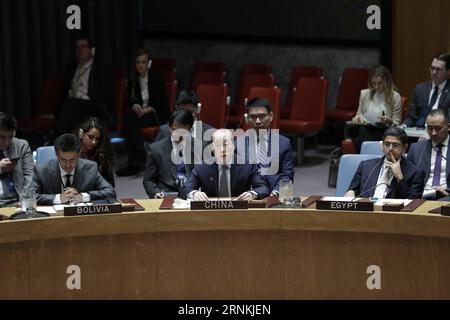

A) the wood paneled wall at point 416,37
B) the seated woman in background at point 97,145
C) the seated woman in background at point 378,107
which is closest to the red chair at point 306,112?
the wood paneled wall at point 416,37

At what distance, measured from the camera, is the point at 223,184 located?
6.45 metres

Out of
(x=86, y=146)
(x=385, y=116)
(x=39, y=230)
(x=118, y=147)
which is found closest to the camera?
(x=39, y=230)

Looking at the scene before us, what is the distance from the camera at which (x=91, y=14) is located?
12.1 meters

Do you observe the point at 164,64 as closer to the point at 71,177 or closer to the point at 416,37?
the point at 416,37

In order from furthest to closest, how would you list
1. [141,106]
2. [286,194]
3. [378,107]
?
[141,106], [378,107], [286,194]

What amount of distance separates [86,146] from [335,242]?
1900 mm

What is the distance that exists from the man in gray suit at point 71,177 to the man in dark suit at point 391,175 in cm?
149

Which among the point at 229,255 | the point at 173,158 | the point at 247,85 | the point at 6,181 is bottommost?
the point at 229,255

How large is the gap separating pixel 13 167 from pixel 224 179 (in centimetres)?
146

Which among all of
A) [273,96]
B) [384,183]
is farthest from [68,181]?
[273,96]

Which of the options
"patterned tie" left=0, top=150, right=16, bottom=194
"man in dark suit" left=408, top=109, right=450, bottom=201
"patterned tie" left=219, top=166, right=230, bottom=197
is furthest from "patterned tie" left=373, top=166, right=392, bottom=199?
"patterned tie" left=0, top=150, right=16, bottom=194

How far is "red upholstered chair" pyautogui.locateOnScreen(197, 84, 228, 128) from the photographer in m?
10.0
